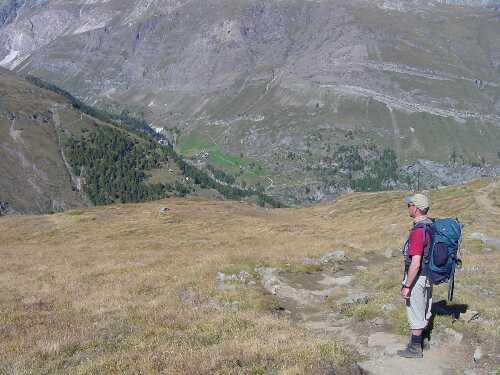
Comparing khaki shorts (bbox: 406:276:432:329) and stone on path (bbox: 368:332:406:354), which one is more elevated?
khaki shorts (bbox: 406:276:432:329)

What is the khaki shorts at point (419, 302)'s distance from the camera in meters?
14.3

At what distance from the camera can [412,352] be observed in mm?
14281

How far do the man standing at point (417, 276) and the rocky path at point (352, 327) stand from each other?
0.58 metres

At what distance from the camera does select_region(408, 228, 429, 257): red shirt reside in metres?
13.9

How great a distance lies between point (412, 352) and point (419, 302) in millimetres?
1419

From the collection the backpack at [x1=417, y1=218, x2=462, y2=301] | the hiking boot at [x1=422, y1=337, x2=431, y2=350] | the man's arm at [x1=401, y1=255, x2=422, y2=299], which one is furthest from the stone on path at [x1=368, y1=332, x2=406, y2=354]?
the backpack at [x1=417, y1=218, x2=462, y2=301]

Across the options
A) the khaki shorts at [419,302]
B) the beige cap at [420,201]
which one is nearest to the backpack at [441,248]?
the khaki shorts at [419,302]

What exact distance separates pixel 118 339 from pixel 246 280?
13.9 m

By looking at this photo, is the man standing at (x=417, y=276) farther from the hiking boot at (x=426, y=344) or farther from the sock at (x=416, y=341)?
the hiking boot at (x=426, y=344)

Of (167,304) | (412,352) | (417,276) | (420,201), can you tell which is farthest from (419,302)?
(167,304)

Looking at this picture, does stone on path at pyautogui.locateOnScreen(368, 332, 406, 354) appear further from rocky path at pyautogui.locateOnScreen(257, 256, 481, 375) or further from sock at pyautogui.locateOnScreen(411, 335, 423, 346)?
sock at pyautogui.locateOnScreen(411, 335, 423, 346)

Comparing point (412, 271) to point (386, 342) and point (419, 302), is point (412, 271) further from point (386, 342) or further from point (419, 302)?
point (386, 342)

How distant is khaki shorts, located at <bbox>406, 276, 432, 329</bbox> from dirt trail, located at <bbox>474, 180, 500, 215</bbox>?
2056 inches

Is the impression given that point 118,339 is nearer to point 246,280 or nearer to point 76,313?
point 76,313
